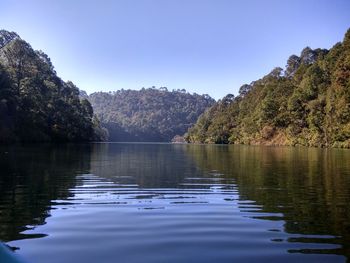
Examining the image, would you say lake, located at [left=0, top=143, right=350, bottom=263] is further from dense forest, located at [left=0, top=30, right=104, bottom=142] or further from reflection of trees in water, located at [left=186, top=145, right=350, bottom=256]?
dense forest, located at [left=0, top=30, right=104, bottom=142]

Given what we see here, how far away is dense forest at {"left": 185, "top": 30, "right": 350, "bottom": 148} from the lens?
279ft

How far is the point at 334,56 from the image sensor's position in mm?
102625

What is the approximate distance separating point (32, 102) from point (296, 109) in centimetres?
6456

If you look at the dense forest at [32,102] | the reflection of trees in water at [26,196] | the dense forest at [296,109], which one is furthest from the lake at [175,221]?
the dense forest at [296,109]

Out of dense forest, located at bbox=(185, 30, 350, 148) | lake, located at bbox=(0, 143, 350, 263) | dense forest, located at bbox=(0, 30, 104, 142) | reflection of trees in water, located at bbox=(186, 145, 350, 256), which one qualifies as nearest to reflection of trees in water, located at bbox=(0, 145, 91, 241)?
lake, located at bbox=(0, 143, 350, 263)

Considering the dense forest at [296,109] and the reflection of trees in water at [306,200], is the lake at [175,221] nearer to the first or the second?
the reflection of trees in water at [306,200]

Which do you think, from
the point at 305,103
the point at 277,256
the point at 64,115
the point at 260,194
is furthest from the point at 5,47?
the point at 277,256

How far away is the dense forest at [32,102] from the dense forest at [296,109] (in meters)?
51.9

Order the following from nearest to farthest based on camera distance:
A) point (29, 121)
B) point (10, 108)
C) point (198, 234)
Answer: point (198, 234)
point (10, 108)
point (29, 121)

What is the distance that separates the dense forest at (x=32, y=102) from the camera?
7638cm

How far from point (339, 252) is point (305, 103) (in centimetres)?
10340

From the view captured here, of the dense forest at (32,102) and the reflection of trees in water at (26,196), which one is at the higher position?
the dense forest at (32,102)

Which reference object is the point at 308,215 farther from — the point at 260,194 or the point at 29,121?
the point at 29,121

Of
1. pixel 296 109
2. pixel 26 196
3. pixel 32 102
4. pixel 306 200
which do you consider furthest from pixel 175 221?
pixel 296 109
